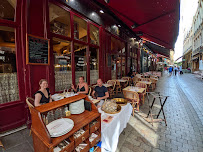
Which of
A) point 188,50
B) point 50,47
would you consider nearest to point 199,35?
point 188,50

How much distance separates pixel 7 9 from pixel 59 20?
59.8 inches

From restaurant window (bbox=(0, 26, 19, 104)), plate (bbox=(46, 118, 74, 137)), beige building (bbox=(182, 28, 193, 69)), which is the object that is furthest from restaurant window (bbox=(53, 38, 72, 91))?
beige building (bbox=(182, 28, 193, 69))

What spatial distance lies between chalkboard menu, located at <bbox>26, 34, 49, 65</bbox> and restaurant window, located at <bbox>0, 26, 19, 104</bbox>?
0.39 metres

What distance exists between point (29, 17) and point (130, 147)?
172 inches

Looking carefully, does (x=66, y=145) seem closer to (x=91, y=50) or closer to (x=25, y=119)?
(x=25, y=119)

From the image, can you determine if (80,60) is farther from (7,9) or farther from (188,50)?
(188,50)

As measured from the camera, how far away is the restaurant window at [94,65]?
5.26 metres

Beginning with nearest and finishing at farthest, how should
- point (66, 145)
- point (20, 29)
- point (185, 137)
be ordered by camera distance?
point (66, 145)
point (185, 137)
point (20, 29)

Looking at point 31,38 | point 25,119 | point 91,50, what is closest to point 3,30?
point 31,38

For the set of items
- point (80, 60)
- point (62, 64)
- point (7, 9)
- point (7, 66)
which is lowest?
point (7, 66)

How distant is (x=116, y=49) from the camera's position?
23.7 feet

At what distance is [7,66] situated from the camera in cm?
268

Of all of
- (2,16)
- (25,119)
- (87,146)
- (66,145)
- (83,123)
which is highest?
(2,16)

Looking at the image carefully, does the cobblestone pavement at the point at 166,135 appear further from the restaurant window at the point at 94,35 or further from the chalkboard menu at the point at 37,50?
the restaurant window at the point at 94,35
